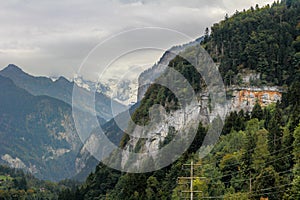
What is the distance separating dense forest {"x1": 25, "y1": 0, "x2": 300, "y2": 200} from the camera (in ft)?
232

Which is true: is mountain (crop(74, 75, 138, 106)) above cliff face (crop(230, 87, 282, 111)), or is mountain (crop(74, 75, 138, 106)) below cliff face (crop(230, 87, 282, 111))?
below

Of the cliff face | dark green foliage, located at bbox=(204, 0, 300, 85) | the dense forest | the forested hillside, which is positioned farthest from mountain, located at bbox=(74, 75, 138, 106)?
dark green foliage, located at bbox=(204, 0, 300, 85)

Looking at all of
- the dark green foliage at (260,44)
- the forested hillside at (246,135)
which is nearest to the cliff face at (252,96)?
the forested hillside at (246,135)

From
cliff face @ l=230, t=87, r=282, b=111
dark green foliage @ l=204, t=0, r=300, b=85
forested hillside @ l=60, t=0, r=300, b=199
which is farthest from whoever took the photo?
dark green foliage @ l=204, t=0, r=300, b=85

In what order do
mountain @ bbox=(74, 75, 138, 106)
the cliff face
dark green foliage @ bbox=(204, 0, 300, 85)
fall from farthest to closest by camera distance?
dark green foliage @ bbox=(204, 0, 300, 85)
the cliff face
mountain @ bbox=(74, 75, 138, 106)

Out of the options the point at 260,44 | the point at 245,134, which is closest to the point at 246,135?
the point at 245,134

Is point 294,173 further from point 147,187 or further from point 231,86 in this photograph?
point 231,86

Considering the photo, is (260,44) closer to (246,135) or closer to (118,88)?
(246,135)

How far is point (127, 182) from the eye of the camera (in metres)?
123

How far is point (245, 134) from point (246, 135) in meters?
4.47

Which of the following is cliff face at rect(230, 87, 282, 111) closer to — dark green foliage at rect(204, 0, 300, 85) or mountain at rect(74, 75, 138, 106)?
dark green foliage at rect(204, 0, 300, 85)

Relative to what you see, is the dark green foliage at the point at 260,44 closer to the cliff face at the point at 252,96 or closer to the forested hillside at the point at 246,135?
the forested hillside at the point at 246,135

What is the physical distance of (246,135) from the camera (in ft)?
287

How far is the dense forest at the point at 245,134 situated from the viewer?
232 feet
